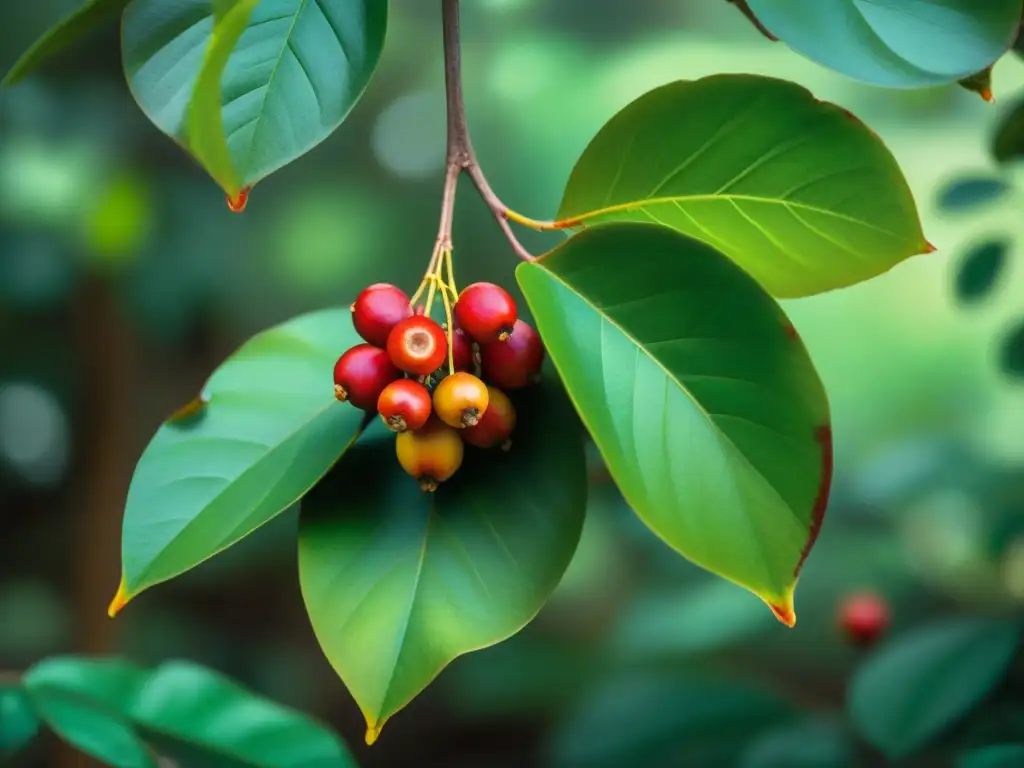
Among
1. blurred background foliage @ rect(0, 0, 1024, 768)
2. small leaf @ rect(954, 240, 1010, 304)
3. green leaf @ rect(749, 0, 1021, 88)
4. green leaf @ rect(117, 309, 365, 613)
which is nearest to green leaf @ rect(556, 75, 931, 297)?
green leaf @ rect(749, 0, 1021, 88)

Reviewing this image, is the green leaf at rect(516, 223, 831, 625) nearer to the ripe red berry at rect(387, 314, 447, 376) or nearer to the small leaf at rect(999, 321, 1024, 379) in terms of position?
the ripe red berry at rect(387, 314, 447, 376)

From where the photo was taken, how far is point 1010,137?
0.71m

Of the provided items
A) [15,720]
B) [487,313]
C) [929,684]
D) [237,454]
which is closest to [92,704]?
[15,720]

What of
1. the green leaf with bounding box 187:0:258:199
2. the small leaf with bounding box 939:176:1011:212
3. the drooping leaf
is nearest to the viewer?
the green leaf with bounding box 187:0:258:199

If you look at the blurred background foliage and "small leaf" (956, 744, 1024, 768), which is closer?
"small leaf" (956, 744, 1024, 768)

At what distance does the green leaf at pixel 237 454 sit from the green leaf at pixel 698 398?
4.6 inches

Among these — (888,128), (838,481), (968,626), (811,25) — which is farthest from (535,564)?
(888,128)

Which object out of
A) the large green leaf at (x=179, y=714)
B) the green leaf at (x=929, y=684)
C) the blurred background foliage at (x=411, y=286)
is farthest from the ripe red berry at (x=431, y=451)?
the blurred background foliage at (x=411, y=286)

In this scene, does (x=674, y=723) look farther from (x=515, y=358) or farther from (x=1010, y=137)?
(x=515, y=358)

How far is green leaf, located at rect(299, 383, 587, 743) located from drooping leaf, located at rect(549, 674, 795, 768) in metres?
0.91

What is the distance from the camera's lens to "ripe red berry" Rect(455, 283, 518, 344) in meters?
0.38

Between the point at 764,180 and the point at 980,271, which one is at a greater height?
the point at 764,180

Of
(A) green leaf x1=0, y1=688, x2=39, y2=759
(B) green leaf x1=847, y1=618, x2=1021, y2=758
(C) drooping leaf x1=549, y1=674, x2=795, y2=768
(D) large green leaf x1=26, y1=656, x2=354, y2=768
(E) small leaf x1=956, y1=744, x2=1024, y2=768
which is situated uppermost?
(A) green leaf x1=0, y1=688, x2=39, y2=759

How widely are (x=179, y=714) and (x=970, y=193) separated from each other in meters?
0.95
